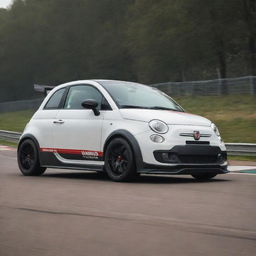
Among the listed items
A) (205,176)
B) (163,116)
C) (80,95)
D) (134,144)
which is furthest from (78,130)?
(205,176)

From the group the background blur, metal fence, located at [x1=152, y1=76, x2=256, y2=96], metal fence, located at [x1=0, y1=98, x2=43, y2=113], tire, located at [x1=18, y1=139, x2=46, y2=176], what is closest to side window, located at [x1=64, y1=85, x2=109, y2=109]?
tire, located at [x1=18, y1=139, x2=46, y2=176]

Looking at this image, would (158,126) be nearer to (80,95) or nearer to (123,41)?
(80,95)

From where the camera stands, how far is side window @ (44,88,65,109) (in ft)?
40.3

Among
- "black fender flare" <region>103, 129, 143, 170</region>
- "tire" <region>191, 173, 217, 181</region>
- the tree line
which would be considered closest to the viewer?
"black fender flare" <region>103, 129, 143, 170</region>

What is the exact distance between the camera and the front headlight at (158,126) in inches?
408

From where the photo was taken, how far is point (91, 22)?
86250 mm

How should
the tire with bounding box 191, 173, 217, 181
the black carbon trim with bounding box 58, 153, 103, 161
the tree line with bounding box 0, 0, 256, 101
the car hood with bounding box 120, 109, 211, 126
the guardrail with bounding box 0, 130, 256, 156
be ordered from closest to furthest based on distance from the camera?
the car hood with bounding box 120, 109, 211, 126 → the black carbon trim with bounding box 58, 153, 103, 161 → the tire with bounding box 191, 173, 217, 181 → the guardrail with bounding box 0, 130, 256, 156 → the tree line with bounding box 0, 0, 256, 101

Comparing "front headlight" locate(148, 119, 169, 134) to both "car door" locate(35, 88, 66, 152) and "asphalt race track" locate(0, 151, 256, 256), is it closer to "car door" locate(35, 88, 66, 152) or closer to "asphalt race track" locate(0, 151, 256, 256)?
"asphalt race track" locate(0, 151, 256, 256)

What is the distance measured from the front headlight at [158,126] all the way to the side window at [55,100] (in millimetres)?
2417

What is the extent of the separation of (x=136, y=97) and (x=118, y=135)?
918 millimetres

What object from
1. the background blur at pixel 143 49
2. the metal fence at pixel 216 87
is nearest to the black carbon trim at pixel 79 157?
the background blur at pixel 143 49

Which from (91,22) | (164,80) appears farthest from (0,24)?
(164,80)

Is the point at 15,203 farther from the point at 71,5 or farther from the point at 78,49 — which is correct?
the point at 71,5

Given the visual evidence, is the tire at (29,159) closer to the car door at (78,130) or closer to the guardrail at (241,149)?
the car door at (78,130)
